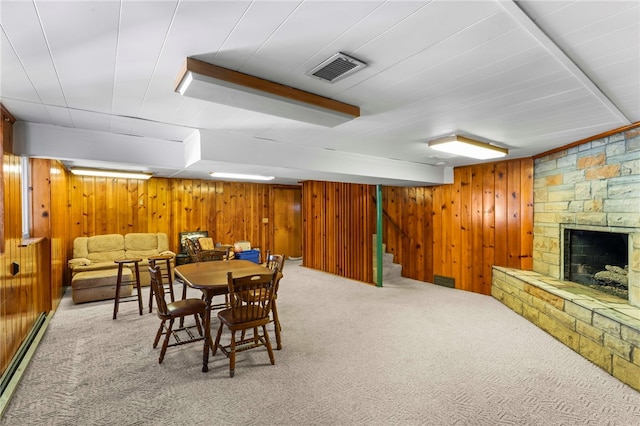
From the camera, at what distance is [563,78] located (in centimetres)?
201

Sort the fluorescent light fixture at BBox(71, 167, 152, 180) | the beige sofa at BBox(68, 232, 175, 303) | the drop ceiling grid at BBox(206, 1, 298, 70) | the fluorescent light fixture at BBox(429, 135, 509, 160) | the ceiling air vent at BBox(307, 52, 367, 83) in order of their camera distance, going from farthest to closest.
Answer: the fluorescent light fixture at BBox(71, 167, 152, 180)
the beige sofa at BBox(68, 232, 175, 303)
the fluorescent light fixture at BBox(429, 135, 509, 160)
the ceiling air vent at BBox(307, 52, 367, 83)
the drop ceiling grid at BBox(206, 1, 298, 70)

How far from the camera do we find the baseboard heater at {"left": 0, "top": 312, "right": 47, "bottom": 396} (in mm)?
2397

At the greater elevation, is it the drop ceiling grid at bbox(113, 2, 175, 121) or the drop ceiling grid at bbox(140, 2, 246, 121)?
the drop ceiling grid at bbox(113, 2, 175, 121)

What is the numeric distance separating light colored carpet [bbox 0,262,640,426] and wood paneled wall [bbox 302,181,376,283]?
2341 millimetres

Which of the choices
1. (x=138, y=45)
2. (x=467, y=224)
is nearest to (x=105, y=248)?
(x=138, y=45)

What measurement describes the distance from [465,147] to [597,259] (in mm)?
2210

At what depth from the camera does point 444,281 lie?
5770 mm

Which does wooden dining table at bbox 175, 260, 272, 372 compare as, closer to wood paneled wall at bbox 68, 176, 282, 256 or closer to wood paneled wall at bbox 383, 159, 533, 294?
wood paneled wall at bbox 68, 176, 282, 256

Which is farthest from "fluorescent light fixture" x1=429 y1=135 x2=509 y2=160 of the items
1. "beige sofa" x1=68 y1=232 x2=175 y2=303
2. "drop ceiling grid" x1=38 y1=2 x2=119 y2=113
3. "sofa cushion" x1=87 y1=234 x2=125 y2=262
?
"sofa cushion" x1=87 y1=234 x2=125 y2=262

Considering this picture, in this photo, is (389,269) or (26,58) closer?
(26,58)

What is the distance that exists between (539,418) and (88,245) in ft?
22.0

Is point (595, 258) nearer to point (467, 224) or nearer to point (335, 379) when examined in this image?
point (467, 224)

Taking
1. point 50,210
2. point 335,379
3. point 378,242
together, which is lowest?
point 335,379

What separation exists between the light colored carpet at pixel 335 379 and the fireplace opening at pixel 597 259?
88cm
